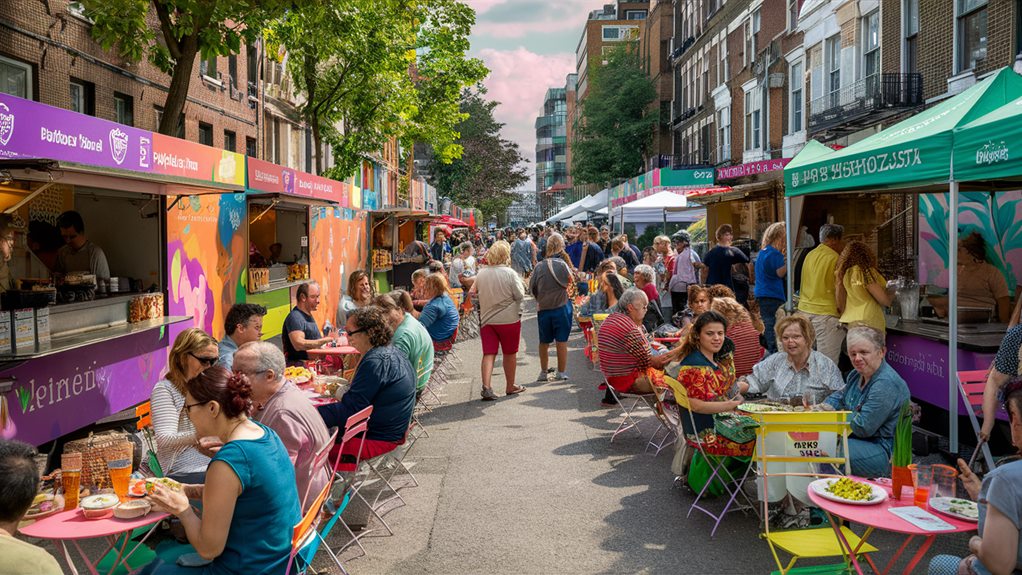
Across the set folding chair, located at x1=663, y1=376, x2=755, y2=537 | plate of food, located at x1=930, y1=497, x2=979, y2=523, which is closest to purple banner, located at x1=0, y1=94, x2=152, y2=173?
folding chair, located at x1=663, y1=376, x2=755, y2=537

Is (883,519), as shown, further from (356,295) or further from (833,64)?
(833,64)

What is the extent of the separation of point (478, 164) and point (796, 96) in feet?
160

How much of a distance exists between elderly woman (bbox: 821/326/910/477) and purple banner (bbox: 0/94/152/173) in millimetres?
5603

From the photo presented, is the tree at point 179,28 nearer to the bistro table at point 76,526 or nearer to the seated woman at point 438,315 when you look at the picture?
the seated woman at point 438,315

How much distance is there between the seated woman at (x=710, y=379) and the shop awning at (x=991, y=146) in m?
2.14

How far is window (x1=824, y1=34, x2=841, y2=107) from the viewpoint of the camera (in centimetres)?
2125

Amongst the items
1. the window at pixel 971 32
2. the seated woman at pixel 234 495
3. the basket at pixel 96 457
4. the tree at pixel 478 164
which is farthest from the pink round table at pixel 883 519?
the tree at pixel 478 164

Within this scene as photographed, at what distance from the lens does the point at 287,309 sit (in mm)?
15406

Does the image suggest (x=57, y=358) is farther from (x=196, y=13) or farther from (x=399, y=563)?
(x=196, y=13)

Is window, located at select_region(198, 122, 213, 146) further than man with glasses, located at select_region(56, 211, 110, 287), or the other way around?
window, located at select_region(198, 122, 213, 146)

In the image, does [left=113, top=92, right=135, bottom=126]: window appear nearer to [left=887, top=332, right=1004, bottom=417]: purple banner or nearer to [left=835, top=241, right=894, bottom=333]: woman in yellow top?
[left=835, top=241, right=894, bottom=333]: woman in yellow top

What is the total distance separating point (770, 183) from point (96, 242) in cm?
988

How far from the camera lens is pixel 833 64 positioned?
21703 mm

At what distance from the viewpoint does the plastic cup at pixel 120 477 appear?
426cm
